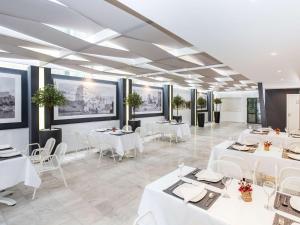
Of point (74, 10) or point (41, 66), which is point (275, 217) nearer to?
point (74, 10)

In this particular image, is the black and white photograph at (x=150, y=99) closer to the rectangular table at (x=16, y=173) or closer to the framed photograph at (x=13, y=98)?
the framed photograph at (x=13, y=98)

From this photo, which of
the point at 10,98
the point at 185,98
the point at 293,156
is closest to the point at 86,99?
the point at 10,98

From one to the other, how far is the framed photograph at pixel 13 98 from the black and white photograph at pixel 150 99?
4.68 metres

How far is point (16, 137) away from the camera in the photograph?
214 inches

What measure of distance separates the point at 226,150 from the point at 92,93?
5354 millimetres

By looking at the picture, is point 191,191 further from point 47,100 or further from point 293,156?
→ point 47,100

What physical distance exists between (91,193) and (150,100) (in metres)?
7.03

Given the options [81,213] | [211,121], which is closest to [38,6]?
[81,213]

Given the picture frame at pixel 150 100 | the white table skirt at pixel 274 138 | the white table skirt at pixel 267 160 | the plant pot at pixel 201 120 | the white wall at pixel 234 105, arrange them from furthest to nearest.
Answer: the white wall at pixel 234 105 < the plant pot at pixel 201 120 < the picture frame at pixel 150 100 < the white table skirt at pixel 274 138 < the white table skirt at pixel 267 160

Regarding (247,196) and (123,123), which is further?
(123,123)

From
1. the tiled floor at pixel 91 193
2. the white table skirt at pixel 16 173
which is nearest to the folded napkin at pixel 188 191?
the tiled floor at pixel 91 193

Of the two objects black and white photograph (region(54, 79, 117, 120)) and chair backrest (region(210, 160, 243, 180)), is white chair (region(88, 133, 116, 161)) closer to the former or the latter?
black and white photograph (region(54, 79, 117, 120))

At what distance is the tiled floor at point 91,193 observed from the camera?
279cm

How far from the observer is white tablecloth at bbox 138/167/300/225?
1485 mm
